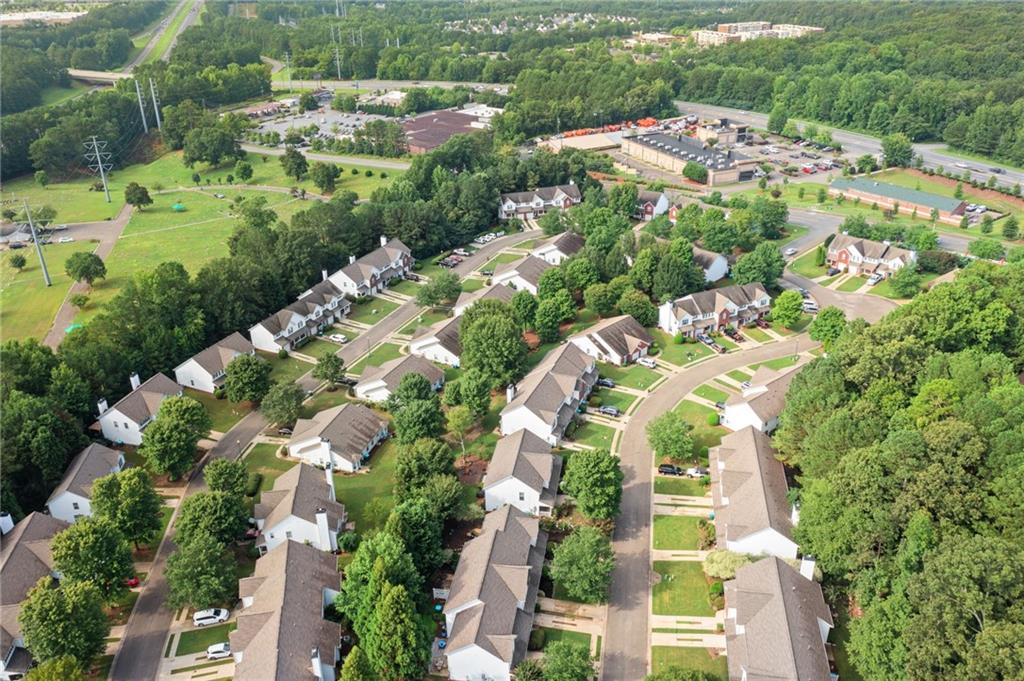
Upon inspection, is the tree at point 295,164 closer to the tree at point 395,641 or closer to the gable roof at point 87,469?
the gable roof at point 87,469

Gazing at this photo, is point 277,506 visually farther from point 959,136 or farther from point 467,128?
point 959,136

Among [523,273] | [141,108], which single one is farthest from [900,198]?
[141,108]

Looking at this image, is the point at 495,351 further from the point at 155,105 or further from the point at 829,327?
the point at 155,105

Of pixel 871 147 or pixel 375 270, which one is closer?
pixel 375 270

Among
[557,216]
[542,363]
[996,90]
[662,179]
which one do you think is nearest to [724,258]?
[557,216]

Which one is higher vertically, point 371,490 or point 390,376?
point 390,376

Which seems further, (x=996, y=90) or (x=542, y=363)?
(x=996, y=90)

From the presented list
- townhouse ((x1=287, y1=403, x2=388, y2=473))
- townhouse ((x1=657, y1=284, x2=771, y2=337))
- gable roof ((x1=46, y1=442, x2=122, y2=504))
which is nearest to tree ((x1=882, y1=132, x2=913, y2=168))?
townhouse ((x1=657, y1=284, x2=771, y2=337))
